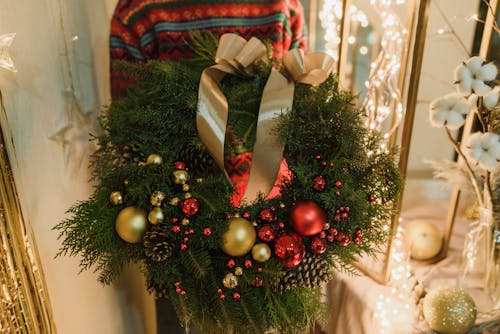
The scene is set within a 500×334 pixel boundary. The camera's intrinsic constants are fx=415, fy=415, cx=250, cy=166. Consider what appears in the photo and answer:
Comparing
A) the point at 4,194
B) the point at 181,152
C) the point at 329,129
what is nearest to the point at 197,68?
the point at 181,152

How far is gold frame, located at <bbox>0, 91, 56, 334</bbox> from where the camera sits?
1.93 ft

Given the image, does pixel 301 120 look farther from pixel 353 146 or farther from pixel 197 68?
pixel 197 68

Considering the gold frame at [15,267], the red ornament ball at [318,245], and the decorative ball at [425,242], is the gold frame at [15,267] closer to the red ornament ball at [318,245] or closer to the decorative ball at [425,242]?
the red ornament ball at [318,245]

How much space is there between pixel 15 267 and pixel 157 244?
230mm

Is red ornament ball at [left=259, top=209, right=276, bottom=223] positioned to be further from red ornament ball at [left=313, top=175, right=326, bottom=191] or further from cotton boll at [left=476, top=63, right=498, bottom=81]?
cotton boll at [left=476, top=63, right=498, bottom=81]

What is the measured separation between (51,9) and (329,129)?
1.88 feet

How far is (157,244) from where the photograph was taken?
0.57 meters

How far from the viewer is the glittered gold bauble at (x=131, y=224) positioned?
1.90 feet

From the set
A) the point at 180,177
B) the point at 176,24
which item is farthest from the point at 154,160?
the point at 176,24

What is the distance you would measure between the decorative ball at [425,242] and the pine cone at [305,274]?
549 millimetres

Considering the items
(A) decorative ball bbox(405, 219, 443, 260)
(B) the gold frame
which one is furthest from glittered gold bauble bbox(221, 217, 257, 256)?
(A) decorative ball bbox(405, 219, 443, 260)

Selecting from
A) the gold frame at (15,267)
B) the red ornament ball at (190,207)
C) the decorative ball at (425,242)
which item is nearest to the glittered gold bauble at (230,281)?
the red ornament ball at (190,207)

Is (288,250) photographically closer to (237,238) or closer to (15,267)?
(237,238)

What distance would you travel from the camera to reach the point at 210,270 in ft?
1.98
